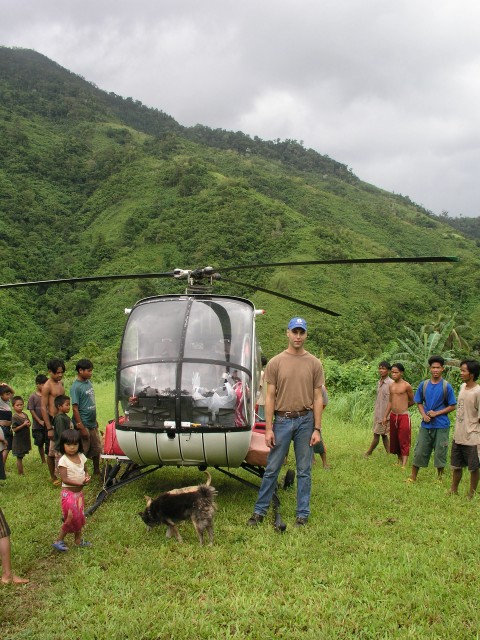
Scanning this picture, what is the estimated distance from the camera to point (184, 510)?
510 cm

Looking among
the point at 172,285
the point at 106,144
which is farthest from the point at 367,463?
the point at 106,144

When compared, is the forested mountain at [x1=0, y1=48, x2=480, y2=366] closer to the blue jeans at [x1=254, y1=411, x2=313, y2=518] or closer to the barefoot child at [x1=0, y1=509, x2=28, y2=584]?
the blue jeans at [x1=254, y1=411, x2=313, y2=518]

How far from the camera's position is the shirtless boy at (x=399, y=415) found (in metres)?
8.26

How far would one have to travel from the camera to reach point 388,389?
29.4 feet

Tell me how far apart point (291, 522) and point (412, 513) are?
133 centimetres

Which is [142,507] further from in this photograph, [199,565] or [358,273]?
[358,273]

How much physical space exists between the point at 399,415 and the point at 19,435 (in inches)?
217

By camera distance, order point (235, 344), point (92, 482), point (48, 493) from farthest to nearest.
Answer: point (92, 482)
point (48, 493)
point (235, 344)

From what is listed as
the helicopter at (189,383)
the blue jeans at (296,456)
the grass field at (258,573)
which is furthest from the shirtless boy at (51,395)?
the blue jeans at (296,456)

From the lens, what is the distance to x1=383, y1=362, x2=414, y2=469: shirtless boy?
8.26 m

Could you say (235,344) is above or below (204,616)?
above

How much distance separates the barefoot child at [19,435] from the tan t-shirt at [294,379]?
13.8 ft

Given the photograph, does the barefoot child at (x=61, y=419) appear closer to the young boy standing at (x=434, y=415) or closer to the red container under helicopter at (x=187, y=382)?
the red container under helicopter at (x=187, y=382)

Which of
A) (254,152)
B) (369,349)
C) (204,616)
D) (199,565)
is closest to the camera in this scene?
(204,616)
